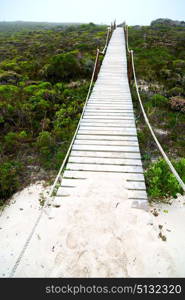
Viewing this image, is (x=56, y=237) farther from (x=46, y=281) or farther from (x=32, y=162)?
(x=32, y=162)

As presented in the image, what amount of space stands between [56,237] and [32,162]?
287 centimetres

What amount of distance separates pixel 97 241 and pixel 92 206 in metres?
0.73

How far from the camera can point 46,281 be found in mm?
2820

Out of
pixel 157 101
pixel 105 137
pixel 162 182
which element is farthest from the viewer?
pixel 157 101

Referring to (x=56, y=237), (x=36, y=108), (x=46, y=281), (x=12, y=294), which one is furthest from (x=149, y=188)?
(x=36, y=108)

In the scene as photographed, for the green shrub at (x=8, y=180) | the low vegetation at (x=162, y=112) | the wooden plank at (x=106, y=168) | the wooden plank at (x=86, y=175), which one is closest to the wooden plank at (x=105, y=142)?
the low vegetation at (x=162, y=112)

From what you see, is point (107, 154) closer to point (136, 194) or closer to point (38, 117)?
point (136, 194)

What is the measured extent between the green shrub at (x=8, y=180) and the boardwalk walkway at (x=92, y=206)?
1316mm

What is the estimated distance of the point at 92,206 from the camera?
3762 millimetres

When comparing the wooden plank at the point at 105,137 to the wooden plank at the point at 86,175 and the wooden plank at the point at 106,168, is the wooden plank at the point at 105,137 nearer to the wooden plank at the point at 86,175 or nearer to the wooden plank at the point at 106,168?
the wooden plank at the point at 106,168

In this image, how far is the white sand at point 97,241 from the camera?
9.50 feet

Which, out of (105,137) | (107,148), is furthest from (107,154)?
(105,137)

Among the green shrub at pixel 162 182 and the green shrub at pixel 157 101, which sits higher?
the green shrub at pixel 157 101

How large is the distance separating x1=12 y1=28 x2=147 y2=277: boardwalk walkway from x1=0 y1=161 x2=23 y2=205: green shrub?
1.32 m
